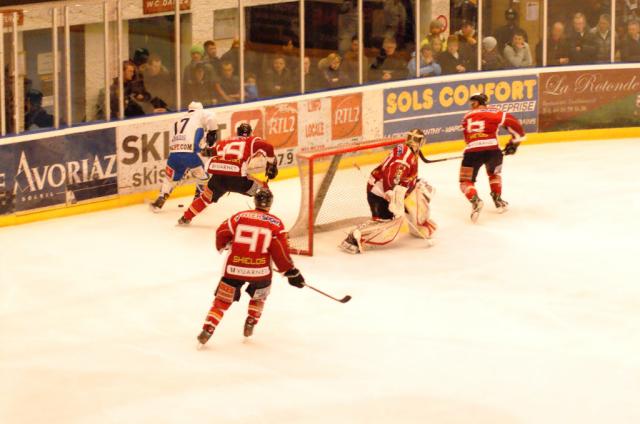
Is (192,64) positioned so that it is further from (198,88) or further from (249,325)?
(249,325)

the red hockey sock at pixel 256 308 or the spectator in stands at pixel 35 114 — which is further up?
the spectator in stands at pixel 35 114

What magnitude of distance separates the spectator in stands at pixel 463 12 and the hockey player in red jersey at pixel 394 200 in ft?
15.0

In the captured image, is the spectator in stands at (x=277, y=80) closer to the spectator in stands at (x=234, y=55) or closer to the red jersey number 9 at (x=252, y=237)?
the spectator in stands at (x=234, y=55)

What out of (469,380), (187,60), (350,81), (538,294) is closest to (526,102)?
(350,81)

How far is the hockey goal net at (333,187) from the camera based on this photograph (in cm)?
1303

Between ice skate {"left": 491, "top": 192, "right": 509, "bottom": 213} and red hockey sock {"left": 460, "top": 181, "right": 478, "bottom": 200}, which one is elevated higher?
red hockey sock {"left": 460, "top": 181, "right": 478, "bottom": 200}

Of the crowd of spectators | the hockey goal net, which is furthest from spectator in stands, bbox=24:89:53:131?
the hockey goal net

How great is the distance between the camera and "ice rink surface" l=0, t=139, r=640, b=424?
9.29 m

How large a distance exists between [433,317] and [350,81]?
578 cm

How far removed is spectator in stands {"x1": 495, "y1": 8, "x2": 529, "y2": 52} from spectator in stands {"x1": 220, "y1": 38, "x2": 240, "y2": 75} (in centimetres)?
364

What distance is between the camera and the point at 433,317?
1112 cm

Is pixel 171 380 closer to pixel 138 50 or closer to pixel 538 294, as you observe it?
pixel 538 294

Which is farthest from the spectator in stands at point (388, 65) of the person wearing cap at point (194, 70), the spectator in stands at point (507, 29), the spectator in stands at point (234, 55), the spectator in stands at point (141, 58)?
the spectator in stands at point (141, 58)

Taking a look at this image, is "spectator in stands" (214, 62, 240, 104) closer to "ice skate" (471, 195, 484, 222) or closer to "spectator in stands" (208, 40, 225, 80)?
"spectator in stands" (208, 40, 225, 80)
